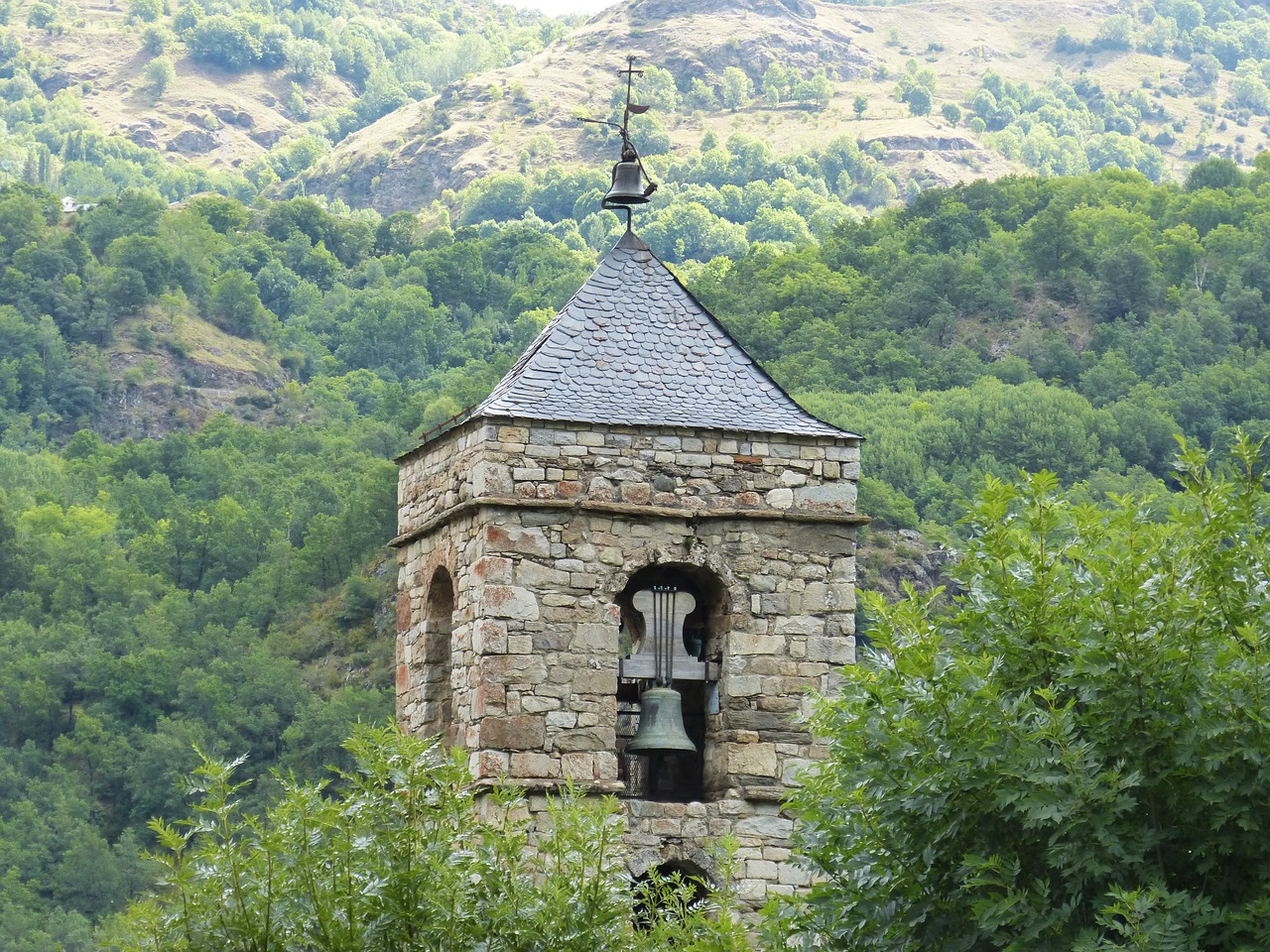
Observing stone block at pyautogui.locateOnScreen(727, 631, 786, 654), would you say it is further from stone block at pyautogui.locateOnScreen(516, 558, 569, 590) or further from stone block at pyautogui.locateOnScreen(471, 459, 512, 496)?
stone block at pyautogui.locateOnScreen(471, 459, 512, 496)

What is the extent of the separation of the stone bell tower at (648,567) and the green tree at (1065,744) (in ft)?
9.93

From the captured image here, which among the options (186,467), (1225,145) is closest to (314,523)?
(186,467)

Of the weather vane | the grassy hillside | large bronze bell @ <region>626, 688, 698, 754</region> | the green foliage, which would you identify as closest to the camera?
the green foliage

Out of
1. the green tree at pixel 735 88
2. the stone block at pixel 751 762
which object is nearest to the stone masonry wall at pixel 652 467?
the stone block at pixel 751 762

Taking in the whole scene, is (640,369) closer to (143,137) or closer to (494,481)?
(494,481)

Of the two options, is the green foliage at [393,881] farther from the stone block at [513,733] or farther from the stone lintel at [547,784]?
the stone block at [513,733]

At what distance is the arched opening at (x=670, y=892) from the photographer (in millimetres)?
13805

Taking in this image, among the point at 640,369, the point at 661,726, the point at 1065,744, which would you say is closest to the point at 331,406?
the point at 640,369

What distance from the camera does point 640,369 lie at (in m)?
17.6

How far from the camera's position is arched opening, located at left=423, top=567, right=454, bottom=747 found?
18219 mm

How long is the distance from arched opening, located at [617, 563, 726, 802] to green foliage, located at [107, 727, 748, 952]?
10.8 ft

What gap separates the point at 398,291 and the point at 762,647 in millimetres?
101784

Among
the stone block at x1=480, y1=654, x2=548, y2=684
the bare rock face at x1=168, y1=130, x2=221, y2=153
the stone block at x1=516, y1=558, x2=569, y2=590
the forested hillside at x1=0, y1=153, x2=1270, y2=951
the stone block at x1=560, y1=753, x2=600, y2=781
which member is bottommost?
the forested hillside at x1=0, y1=153, x2=1270, y2=951

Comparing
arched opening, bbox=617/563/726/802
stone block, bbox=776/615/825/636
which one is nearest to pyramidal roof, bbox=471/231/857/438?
arched opening, bbox=617/563/726/802
